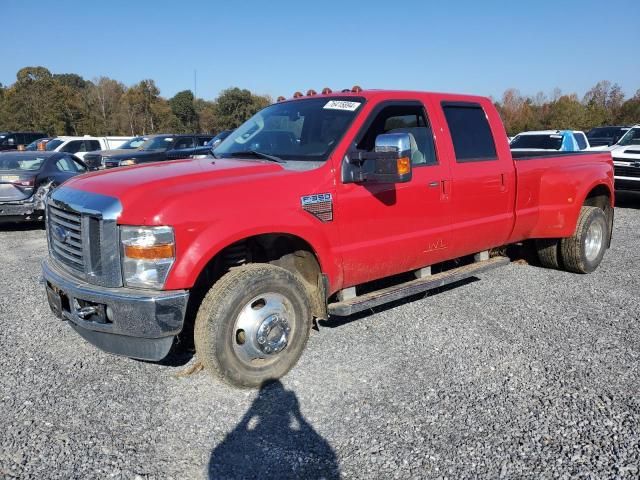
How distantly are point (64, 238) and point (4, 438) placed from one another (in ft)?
4.34

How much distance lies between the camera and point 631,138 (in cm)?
1352

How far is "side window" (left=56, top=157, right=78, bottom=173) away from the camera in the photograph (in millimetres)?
10369

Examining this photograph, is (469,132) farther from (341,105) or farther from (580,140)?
(580,140)

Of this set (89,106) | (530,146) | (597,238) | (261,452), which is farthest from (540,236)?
(89,106)

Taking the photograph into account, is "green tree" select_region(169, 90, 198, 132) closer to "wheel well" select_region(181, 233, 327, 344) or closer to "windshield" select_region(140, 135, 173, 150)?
"windshield" select_region(140, 135, 173, 150)

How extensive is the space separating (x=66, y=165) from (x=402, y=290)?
8.79m

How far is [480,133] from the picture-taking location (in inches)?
203

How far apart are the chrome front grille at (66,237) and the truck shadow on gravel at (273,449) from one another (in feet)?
4.83

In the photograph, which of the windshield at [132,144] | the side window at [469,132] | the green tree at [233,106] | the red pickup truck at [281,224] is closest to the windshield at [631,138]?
the red pickup truck at [281,224]

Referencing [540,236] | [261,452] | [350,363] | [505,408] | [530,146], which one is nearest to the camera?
[261,452]

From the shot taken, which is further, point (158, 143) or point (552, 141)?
point (158, 143)

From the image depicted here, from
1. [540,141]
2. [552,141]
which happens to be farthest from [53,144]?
[552,141]

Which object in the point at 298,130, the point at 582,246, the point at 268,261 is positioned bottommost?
the point at 582,246

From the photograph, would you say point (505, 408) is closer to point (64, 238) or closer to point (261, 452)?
point (261, 452)
